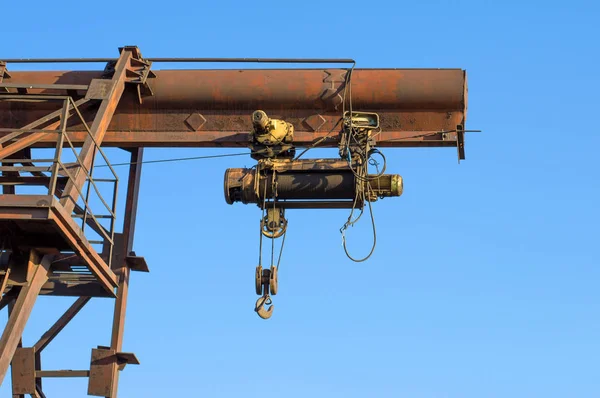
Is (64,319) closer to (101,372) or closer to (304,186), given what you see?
(101,372)

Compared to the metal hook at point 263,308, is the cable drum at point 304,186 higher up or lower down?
higher up

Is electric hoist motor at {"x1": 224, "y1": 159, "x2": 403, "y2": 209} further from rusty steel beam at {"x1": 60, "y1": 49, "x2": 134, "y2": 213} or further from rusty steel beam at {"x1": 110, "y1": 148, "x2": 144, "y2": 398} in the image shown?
rusty steel beam at {"x1": 110, "y1": 148, "x2": 144, "y2": 398}

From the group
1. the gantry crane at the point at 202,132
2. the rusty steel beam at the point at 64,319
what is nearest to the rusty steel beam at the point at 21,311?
the gantry crane at the point at 202,132

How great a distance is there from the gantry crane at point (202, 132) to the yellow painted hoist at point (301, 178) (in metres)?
0.02

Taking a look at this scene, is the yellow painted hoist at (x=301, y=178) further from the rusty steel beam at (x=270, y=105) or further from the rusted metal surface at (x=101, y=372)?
the rusted metal surface at (x=101, y=372)

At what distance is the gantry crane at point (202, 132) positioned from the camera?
49.3ft

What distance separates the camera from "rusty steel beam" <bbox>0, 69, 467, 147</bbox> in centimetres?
1592

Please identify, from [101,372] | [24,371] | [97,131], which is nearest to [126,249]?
[101,372]

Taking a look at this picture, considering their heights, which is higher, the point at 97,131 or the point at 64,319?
the point at 97,131

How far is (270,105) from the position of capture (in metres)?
16.2

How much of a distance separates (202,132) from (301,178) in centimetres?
186

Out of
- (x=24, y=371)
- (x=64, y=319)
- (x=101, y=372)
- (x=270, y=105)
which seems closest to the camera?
(x=270, y=105)

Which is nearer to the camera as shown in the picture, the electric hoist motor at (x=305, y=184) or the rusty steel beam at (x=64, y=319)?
the electric hoist motor at (x=305, y=184)

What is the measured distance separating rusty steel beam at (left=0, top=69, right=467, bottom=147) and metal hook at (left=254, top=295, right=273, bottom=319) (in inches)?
99.6
